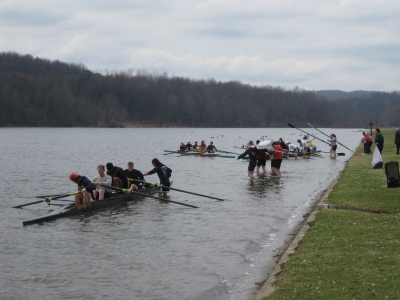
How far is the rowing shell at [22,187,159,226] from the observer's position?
669 inches

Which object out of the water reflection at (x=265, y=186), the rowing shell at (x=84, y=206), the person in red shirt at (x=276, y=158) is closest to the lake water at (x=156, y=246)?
the water reflection at (x=265, y=186)

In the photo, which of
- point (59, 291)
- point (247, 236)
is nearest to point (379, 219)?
point (247, 236)

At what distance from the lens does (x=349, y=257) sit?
10156 mm

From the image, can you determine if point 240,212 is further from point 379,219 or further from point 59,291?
point 59,291

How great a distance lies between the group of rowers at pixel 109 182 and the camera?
18.4 m

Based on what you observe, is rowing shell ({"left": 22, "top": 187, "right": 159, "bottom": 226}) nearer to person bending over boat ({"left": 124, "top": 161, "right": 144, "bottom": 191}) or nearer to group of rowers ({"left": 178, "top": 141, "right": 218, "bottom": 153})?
person bending over boat ({"left": 124, "top": 161, "right": 144, "bottom": 191})

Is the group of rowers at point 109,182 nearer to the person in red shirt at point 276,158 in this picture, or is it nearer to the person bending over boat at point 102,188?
the person bending over boat at point 102,188

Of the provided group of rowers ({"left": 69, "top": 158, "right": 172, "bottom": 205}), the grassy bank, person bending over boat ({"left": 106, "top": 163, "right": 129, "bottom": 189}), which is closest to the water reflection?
group of rowers ({"left": 69, "top": 158, "right": 172, "bottom": 205})

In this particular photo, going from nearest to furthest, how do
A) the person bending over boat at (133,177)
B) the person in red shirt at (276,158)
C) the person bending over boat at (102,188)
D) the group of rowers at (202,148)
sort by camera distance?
the person bending over boat at (102,188), the person bending over boat at (133,177), the person in red shirt at (276,158), the group of rowers at (202,148)

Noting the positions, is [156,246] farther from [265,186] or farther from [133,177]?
[265,186]

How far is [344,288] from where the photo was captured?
8.41 metres

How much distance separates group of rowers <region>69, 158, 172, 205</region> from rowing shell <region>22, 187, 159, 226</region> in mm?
196

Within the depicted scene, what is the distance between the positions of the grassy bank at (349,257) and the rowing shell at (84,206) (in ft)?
27.1

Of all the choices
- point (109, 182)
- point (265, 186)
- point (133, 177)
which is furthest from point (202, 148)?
point (109, 182)
